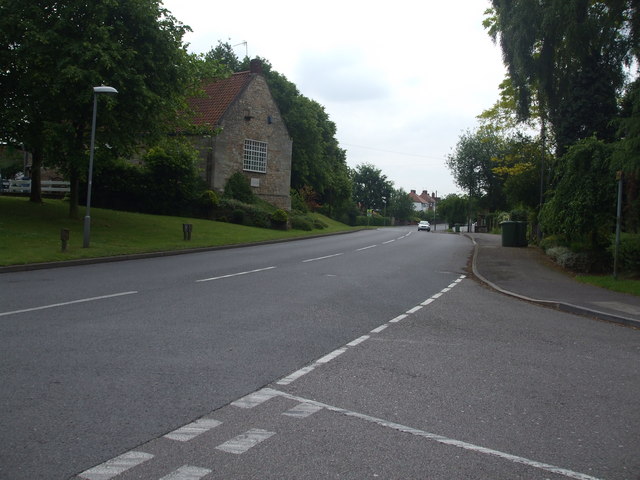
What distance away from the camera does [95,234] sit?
22.9 m

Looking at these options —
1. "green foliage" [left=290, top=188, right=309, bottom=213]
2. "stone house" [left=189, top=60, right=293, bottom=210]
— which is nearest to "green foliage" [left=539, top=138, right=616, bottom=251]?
"stone house" [left=189, top=60, right=293, bottom=210]

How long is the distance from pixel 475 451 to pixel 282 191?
4440 cm

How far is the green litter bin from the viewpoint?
3136cm

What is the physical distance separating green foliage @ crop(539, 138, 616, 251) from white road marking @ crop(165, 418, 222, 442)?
54.4 feet

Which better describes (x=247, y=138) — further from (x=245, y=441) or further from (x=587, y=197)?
(x=245, y=441)

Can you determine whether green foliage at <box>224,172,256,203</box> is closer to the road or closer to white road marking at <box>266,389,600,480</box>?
the road

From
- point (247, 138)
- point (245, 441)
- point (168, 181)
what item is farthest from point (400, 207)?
point (245, 441)

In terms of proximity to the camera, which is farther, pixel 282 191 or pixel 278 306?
pixel 282 191

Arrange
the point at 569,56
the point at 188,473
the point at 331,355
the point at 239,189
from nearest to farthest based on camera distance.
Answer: the point at 188,473 < the point at 331,355 < the point at 569,56 < the point at 239,189

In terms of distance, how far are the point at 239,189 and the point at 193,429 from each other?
38851 millimetres

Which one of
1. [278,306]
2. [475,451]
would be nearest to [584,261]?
[278,306]

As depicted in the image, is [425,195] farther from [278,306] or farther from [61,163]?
[278,306]

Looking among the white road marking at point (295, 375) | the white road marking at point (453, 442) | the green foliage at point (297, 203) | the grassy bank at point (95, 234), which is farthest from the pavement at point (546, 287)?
the green foliage at point (297, 203)

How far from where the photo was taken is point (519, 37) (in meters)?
23.2
